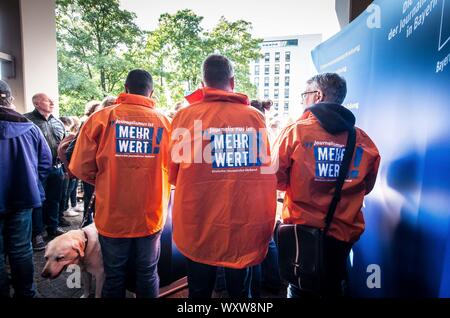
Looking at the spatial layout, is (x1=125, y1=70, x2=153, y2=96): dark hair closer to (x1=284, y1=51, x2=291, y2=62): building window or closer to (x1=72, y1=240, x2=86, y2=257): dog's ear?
(x1=72, y1=240, x2=86, y2=257): dog's ear

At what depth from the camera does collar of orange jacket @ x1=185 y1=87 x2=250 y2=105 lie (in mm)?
1569

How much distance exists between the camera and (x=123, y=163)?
1.78 meters

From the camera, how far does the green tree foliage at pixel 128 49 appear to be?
1370 centimetres

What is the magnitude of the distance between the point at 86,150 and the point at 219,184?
3.01ft

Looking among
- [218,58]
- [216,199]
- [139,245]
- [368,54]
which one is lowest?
[139,245]

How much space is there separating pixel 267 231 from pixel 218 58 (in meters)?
1.07

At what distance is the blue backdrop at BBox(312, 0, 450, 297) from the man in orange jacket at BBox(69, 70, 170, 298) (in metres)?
1.60

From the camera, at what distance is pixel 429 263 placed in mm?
1576

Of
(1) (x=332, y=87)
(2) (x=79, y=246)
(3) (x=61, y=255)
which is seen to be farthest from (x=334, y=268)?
(3) (x=61, y=255)

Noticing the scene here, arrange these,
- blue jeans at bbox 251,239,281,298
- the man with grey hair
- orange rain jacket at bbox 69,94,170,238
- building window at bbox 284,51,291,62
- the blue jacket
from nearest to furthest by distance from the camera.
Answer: orange rain jacket at bbox 69,94,170,238 < the blue jacket < blue jeans at bbox 251,239,281,298 < the man with grey hair < building window at bbox 284,51,291,62

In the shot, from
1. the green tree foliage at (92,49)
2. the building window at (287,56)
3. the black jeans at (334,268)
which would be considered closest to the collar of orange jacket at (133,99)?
the black jeans at (334,268)

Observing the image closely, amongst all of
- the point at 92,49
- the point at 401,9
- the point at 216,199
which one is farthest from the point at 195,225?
the point at 92,49

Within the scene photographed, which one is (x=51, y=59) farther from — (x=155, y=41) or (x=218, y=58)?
(x=155, y=41)

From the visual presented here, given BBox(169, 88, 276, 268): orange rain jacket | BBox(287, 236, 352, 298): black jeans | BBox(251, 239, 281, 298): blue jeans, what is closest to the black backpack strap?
BBox(287, 236, 352, 298): black jeans
